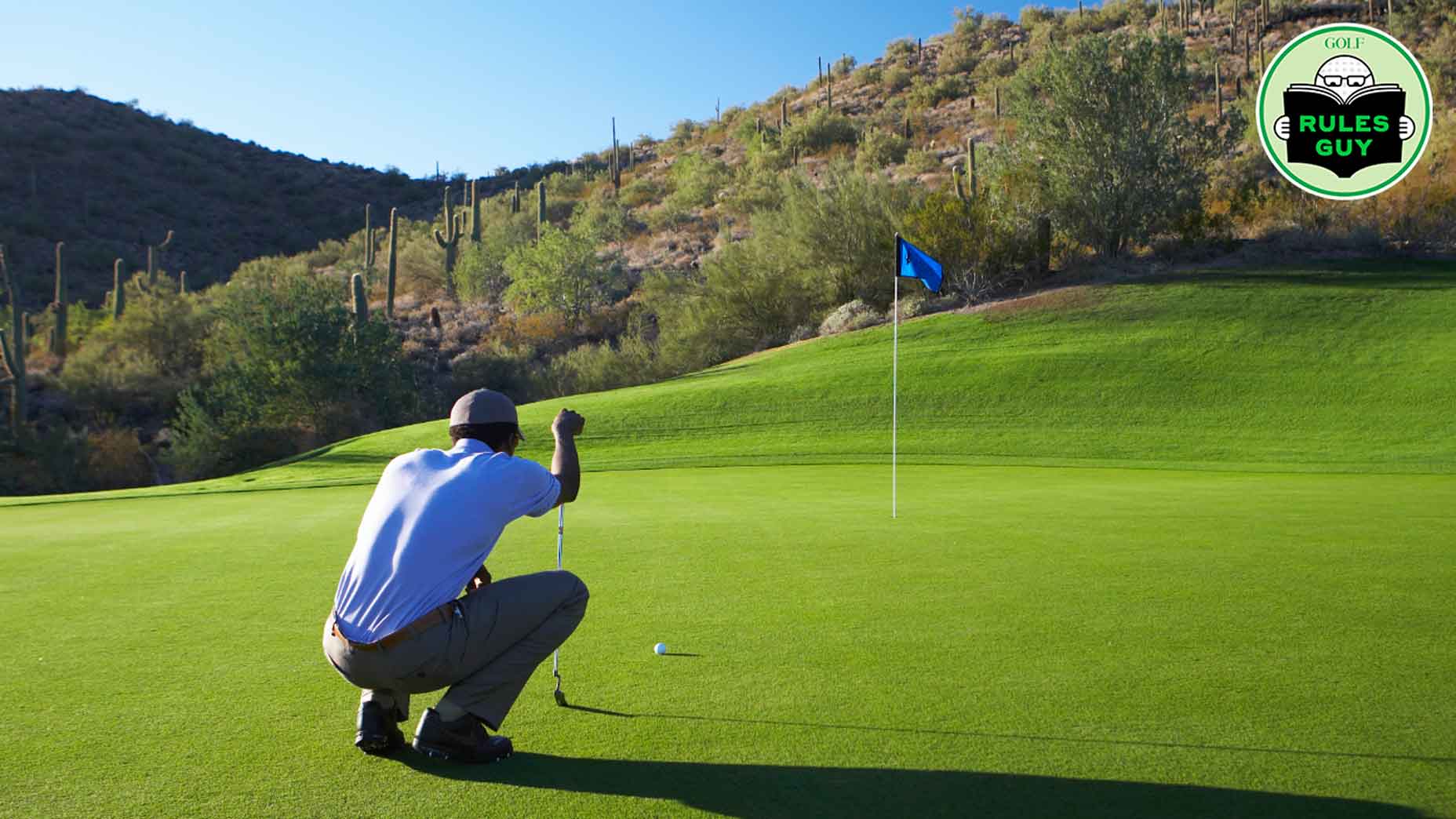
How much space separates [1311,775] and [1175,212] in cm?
3373

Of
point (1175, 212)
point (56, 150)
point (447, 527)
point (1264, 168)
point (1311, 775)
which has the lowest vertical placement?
point (1311, 775)

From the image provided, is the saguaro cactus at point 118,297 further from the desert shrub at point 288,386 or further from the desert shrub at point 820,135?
the desert shrub at point 820,135

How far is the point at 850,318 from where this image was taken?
119 feet

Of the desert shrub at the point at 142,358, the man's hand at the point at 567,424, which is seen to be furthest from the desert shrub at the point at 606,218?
the man's hand at the point at 567,424

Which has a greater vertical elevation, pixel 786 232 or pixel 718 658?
pixel 786 232

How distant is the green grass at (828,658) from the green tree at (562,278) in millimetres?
33228

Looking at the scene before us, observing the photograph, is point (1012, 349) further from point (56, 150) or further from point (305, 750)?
point (56, 150)

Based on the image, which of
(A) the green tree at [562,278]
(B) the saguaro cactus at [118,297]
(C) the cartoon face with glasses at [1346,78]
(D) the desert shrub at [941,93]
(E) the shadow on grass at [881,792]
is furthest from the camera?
(D) the desert shrub at [941,93]

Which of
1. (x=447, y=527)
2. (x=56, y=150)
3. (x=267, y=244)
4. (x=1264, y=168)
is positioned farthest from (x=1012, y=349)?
(x=56, y=150)

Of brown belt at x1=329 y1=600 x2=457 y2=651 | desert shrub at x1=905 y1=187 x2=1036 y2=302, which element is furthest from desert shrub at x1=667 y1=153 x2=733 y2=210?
brown belt at x1=329 y1=600 x2=457 y2=651

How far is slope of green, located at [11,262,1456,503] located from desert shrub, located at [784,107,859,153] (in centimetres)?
3718

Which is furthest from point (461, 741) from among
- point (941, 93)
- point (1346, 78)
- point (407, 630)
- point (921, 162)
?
point (941, 93)

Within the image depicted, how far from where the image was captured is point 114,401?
42.2 m

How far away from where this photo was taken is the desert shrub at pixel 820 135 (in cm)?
6875
